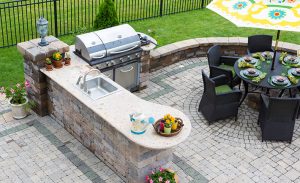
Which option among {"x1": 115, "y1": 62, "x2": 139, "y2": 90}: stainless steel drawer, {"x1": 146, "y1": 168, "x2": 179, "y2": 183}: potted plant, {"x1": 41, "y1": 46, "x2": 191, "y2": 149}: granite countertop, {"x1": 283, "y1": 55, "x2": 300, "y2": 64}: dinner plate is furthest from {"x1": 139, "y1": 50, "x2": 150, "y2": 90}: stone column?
{"x1": 146, "y1": 168, "x2": 179, "y2": 183}: potted plant

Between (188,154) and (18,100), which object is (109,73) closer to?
(18,100)

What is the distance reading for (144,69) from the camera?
11.1m

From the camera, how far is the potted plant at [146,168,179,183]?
7.69m

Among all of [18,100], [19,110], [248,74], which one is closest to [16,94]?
[18,100]

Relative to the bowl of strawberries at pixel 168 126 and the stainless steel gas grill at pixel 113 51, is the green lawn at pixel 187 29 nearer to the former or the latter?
the stainless steel gas grill at pixel 113 51

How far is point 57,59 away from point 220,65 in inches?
168

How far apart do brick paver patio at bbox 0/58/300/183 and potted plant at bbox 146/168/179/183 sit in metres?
0.68

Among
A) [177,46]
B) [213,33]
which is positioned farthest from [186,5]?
[177,46]

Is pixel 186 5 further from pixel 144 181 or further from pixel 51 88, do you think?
pixel 144 181

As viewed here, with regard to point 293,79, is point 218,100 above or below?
below

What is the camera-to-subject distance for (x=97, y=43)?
32.1ft

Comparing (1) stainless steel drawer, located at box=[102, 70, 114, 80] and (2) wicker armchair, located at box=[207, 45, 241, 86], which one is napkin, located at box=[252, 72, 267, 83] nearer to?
(2) wicker armchair, located at box=[207, 45, 241, 86]

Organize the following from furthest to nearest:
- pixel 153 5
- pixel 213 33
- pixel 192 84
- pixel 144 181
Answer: pixel 153 5, pixel 213 33, pixel 192 84, pixel 144 181

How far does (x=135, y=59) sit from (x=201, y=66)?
2.76 meters
